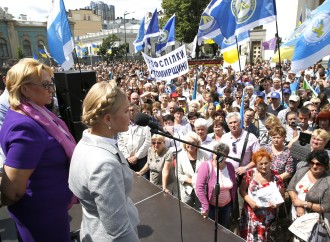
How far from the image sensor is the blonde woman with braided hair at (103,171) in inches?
51.6

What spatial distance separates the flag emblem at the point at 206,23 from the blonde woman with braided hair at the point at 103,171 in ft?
22.7

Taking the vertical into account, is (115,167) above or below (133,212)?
above

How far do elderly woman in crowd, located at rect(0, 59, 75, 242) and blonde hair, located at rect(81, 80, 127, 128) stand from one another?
38 cm

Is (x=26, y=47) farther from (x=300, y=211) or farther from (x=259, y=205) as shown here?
(x=300, y=211)

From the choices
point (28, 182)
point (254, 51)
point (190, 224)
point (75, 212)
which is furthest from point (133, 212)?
point (254, 51)

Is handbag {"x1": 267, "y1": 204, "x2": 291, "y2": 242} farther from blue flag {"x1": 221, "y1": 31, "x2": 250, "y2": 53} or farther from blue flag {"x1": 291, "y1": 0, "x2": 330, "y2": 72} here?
blue flag {"x1": 221, "y1": 31, "x2": 250, "y2": 53}

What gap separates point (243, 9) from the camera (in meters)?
6.14

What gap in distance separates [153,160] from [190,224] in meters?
1.56

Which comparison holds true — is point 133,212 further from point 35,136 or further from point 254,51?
point 254,51

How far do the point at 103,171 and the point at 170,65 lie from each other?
6.42 meters

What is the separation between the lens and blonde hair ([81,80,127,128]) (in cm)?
138

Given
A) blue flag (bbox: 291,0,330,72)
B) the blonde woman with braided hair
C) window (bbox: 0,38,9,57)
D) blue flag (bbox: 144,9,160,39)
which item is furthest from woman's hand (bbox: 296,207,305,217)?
window (bbox: 0,38,9,57)

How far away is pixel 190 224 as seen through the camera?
2584 millimetres

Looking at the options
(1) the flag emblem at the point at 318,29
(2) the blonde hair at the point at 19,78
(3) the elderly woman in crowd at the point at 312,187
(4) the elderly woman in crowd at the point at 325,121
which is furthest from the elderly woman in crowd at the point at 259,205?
(1) the flag emblem at the point at 318,29
